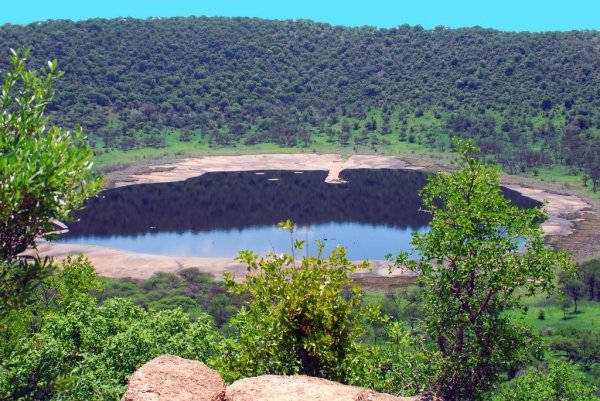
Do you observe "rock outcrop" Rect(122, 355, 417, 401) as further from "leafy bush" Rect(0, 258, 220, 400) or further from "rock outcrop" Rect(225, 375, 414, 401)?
"leafy bush" Rect(0, 258, 220, 400)

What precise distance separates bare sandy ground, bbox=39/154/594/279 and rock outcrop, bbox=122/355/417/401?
12107 millimetres

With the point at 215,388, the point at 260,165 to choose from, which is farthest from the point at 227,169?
the point at 215,388

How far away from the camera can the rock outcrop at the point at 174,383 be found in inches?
459

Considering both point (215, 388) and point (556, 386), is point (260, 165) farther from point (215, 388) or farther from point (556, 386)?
point (215, 388)

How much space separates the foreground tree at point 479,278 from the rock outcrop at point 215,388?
6512 mm

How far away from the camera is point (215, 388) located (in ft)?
39.7

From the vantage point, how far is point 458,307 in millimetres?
18547

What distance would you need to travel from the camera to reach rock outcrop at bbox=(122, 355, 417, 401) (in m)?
11.6

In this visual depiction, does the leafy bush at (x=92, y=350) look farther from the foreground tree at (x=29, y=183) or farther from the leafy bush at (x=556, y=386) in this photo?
the leafy bush at (x=556, y=386)

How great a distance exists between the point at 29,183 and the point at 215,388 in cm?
587

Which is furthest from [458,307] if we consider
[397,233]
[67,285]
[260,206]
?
[260,206]

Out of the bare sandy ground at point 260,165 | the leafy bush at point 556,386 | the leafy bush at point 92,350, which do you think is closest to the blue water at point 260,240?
the bare sandy ground at point 260,165

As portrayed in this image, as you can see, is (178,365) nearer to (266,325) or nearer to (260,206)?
(266,325)

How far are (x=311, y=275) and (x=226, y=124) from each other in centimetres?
18679
